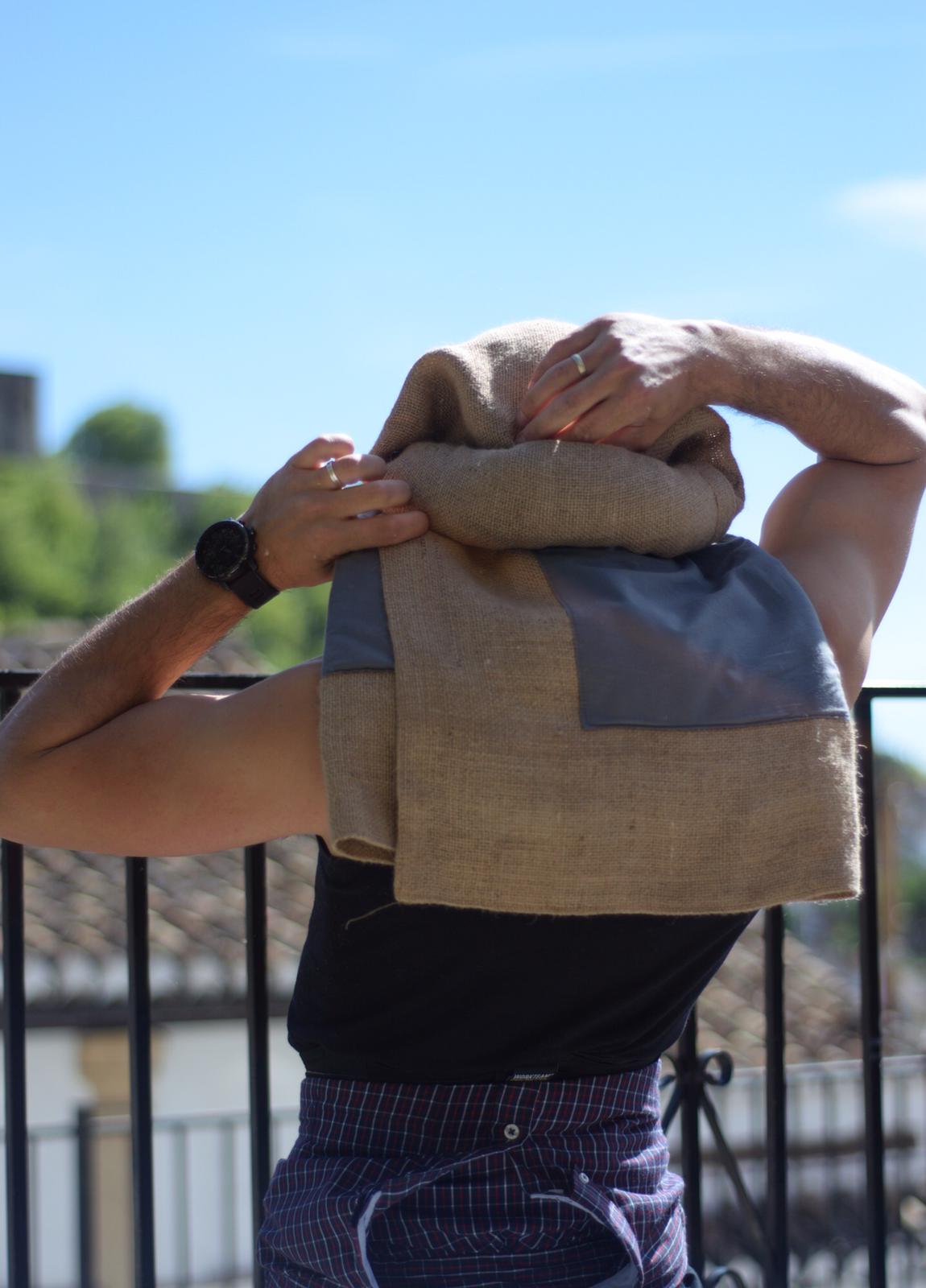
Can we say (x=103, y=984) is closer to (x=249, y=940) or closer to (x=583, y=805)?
(x=249, y=940)

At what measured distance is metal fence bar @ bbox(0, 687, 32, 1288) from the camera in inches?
73.8

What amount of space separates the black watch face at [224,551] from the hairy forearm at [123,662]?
2 cm

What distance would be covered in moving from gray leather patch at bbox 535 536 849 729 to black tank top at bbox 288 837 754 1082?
214 millimetres

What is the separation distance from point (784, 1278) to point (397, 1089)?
47.2 inches

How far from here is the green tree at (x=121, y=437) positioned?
76375 mm

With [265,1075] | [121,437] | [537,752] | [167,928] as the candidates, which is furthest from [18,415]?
[537,752]

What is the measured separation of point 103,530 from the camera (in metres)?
54.6

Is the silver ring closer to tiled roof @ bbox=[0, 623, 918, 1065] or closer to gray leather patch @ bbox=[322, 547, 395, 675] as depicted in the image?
gray leather patch @ bbox=[322, 547, 395, 675]

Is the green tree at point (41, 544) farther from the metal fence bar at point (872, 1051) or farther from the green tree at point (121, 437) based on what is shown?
the metal fence bar at point (872, 1051)

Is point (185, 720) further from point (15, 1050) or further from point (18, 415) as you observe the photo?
point (18, 415)

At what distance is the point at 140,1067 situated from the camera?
75.9 inches

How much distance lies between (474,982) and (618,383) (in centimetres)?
60

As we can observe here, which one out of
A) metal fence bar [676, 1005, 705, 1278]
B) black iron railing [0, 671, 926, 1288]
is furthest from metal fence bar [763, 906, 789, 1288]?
metal fence bar [676, 1005, 705, 1278]

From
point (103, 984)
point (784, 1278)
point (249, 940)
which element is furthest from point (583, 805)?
point (103, 984)
